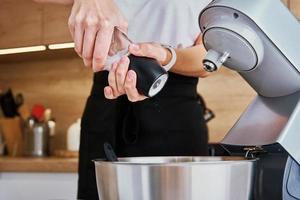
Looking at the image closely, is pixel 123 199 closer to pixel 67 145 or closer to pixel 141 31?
pixel 141 31

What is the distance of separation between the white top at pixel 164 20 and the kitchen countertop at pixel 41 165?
0.99 metres

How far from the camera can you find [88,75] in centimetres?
235

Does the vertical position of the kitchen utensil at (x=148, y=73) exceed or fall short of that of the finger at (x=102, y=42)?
it falls short

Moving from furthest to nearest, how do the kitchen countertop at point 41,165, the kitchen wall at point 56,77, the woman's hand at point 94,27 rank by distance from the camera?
1. the kitchen wall at point 56,77
2. the kitchen countertop at point 41,165
3. the woman's hand at point 94,27

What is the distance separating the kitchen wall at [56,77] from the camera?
200 cm

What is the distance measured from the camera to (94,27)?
54 cm

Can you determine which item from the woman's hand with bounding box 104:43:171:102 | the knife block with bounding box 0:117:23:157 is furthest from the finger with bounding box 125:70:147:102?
the knife block with bounding box 0:117:23:157

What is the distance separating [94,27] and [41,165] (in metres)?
1.47

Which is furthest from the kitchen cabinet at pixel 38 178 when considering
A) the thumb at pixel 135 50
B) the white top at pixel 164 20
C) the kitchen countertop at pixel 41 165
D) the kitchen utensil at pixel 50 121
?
the thumb at pixel 135 50

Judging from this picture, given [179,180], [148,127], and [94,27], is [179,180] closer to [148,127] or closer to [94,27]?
[94,27]

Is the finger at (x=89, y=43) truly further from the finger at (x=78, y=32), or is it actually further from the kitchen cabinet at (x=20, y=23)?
the kitchen cabinet at (x=20, y=23)

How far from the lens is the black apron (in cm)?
→ 93

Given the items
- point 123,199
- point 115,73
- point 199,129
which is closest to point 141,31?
point 199,129

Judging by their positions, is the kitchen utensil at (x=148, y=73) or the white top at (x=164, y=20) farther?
the white top at (x=164, y=20)
